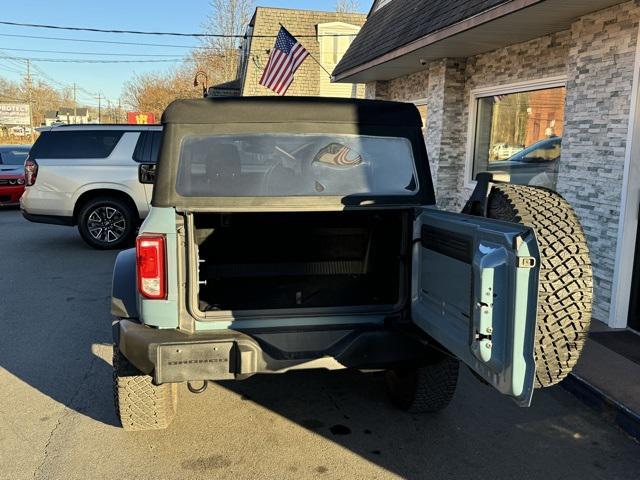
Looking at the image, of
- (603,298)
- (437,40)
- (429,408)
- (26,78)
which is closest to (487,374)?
(429,408)

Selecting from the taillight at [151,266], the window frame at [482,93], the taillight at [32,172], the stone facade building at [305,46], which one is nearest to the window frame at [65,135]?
the taillight at [32,172]

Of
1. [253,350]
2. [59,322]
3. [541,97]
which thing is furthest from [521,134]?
[59,322]

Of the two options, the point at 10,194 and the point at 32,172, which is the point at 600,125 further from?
the point at 10,194

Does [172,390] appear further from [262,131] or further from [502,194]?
[502,194]

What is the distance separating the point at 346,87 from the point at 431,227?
23.1m

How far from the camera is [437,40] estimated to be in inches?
294

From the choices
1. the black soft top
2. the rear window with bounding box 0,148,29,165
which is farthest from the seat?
the rear window with bounding box 0,148,29,165

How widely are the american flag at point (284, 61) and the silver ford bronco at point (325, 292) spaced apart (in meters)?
11.3

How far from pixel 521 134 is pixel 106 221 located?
6849 millimetres

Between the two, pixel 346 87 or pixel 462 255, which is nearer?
pixel 462 255

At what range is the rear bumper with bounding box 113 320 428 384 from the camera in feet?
9.72

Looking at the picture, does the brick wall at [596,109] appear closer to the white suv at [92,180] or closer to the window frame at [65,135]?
the white suv at [92,180]

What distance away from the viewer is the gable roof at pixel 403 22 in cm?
692

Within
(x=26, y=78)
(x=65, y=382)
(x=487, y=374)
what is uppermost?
(x=26, y=78)
